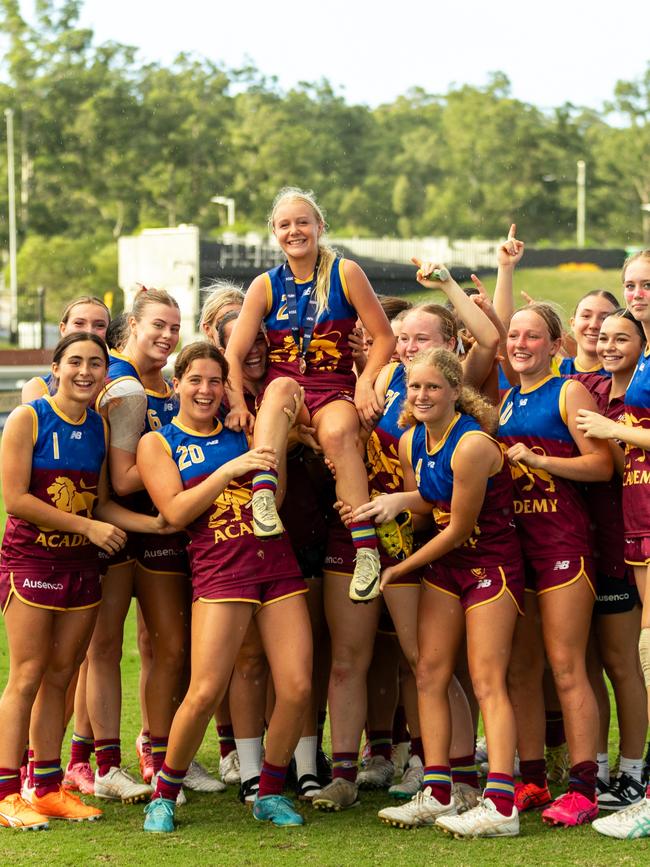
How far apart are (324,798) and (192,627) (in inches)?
37.6

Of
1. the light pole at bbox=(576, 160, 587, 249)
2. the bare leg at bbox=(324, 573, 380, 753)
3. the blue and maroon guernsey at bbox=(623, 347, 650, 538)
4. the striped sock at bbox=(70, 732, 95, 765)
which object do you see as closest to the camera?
the blue and maroon guernsey at bbox=(623, 347, 650, 538)

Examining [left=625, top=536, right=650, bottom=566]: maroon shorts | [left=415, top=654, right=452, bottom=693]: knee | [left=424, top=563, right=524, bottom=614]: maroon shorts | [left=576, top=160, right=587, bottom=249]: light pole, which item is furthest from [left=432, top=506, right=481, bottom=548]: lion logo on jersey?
[left=576, top=160, right=587, bottom=249]: light pole

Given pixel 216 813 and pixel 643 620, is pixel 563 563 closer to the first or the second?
pixel 643 620

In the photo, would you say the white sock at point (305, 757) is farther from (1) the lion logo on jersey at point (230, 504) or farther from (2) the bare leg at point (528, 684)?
(1) the lion logo on jersey at point (230, 504)

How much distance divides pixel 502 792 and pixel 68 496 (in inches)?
83.8

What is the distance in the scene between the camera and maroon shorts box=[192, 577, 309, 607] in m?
5.08

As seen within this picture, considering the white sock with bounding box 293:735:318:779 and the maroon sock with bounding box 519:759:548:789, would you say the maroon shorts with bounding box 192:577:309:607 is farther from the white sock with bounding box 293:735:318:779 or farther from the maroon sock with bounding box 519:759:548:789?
the maroon sock with bounding box 519:759:548:789

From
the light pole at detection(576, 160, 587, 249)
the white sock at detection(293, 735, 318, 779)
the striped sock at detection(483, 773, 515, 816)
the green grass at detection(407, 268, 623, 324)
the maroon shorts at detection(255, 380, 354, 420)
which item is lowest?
the white sock at detection(293, 735, 318, 779)


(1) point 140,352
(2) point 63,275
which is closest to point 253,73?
(2) point 63,275

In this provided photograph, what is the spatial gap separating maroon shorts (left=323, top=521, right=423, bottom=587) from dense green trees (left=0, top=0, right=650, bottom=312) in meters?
44.9

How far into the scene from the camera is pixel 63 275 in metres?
49.4

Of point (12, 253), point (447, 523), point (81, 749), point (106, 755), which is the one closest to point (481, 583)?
point (447, 523)

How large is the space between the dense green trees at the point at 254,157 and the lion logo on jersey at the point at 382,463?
44904 millimetres

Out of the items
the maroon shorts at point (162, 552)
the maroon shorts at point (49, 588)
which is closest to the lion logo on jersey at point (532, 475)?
the maroon shorts at point (162, 552)
